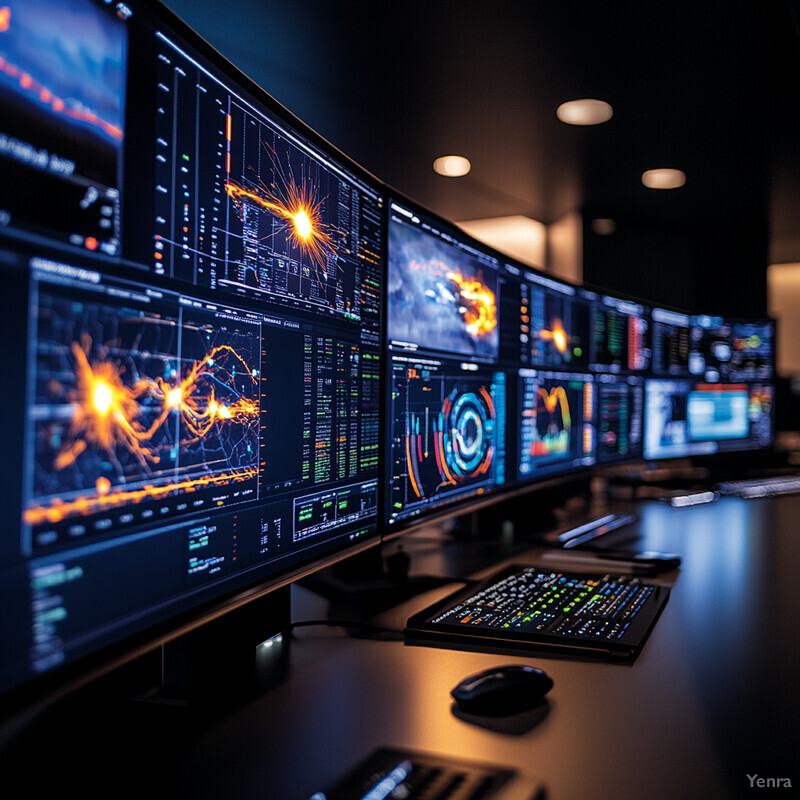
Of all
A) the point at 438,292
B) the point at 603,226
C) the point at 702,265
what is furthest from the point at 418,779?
the point at 702,265

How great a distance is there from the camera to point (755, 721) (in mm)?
674

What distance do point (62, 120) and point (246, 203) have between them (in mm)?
249

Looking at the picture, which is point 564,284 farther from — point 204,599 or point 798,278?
point 798,278

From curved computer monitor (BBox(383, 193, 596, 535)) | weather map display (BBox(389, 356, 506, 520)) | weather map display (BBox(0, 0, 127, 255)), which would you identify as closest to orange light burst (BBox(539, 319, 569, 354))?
curved computer monitor (BBox(383, 193, 596, 535))

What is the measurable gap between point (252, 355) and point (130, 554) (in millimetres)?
254

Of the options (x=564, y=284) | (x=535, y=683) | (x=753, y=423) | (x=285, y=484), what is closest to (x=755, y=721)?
(x=535, y=683)

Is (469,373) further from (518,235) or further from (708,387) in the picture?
(518,235)

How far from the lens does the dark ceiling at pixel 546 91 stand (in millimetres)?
1703

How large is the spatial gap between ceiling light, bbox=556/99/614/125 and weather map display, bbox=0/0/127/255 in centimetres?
192

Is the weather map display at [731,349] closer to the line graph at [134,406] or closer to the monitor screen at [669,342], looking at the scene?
the monitor screen at [669,342]

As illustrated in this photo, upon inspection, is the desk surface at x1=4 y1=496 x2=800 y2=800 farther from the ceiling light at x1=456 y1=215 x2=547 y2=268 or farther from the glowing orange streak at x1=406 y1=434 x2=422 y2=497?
the ceiling light at x1=456 y1=215 x2=547 y2=268

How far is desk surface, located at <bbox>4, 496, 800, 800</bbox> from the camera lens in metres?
0.57

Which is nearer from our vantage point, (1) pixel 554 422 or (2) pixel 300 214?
(2) pixel 300 214

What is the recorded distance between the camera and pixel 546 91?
209cm
